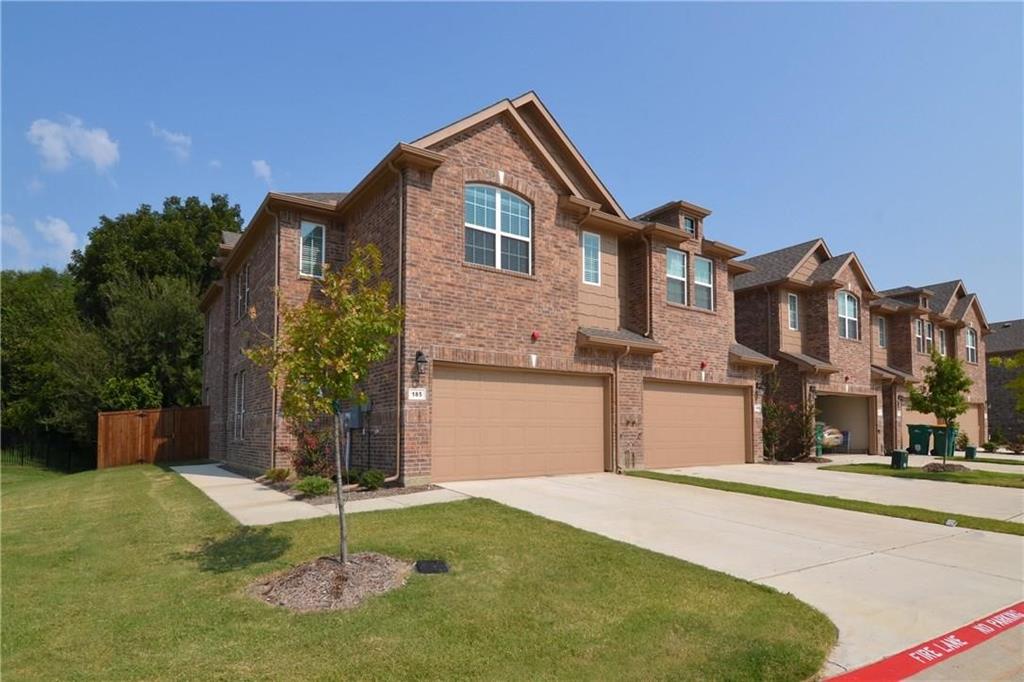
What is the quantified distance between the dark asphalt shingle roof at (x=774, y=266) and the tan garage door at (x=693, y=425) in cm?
616

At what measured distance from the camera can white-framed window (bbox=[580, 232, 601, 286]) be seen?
16938mm

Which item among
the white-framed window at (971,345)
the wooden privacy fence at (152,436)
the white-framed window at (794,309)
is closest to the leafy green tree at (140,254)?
the wooden privacy fence at (152,436)

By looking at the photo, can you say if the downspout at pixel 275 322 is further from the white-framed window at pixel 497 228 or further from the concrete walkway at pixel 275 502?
the white-framed window at pixel 497 228

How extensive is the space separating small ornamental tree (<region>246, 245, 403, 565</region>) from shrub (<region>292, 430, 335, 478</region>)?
761cm

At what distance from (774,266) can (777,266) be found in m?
Answer: 0.19

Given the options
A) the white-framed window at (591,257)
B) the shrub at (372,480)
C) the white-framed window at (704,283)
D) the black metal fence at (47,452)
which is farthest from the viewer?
the black metal fence at (47,452)

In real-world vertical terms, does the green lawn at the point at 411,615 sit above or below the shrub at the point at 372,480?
below

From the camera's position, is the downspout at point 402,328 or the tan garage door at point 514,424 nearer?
the downspout at point 402,328

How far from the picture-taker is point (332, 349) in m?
6.86

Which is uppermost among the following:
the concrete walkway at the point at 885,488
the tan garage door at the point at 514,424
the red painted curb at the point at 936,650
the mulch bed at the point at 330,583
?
the tan garage door at the point at 514,424

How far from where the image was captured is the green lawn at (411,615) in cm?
471

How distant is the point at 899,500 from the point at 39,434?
4023 centimetres

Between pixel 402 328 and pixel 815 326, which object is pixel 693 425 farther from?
pixel 402 328

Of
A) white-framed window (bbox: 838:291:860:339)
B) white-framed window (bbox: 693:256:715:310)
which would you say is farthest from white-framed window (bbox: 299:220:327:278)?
white-framed window (bbox: 838:291:860:339)
